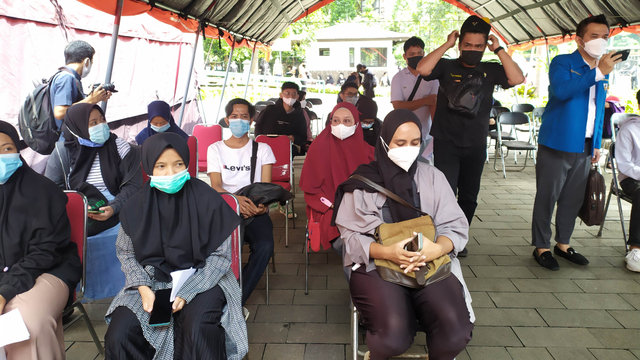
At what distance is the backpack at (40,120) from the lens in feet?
12.3

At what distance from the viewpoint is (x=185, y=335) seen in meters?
1.92

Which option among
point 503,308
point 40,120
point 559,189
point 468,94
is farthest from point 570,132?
point 40,120

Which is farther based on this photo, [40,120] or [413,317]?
[40,120]

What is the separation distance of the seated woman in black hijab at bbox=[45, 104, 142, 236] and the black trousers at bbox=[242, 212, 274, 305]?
0.94 metres

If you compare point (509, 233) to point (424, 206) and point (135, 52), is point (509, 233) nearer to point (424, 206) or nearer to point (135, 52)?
point (424, 206)

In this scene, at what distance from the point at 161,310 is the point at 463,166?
8.11ft

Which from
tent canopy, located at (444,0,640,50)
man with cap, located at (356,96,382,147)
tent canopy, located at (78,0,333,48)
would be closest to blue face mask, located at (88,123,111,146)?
tent canopy, located at (78,0,333,48)

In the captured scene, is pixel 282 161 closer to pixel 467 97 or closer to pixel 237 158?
pixel 237 158

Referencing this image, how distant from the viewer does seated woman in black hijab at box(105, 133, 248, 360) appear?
6.30 feet

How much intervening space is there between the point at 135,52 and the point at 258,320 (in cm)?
696

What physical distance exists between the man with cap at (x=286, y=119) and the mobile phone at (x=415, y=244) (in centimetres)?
384

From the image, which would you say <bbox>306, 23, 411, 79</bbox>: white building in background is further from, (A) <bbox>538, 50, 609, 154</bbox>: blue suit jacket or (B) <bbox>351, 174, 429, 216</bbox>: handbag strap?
(B) <bbox>351, 174, 429, 216</bbox>: handbag strap

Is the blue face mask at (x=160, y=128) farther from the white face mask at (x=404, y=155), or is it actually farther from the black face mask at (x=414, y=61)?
the white face mask at (x=404, y=155)

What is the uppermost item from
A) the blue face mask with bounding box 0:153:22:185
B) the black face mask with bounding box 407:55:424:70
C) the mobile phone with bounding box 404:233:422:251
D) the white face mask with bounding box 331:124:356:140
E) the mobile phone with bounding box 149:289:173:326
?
the black face mask with bounding box 407:55:424:70
